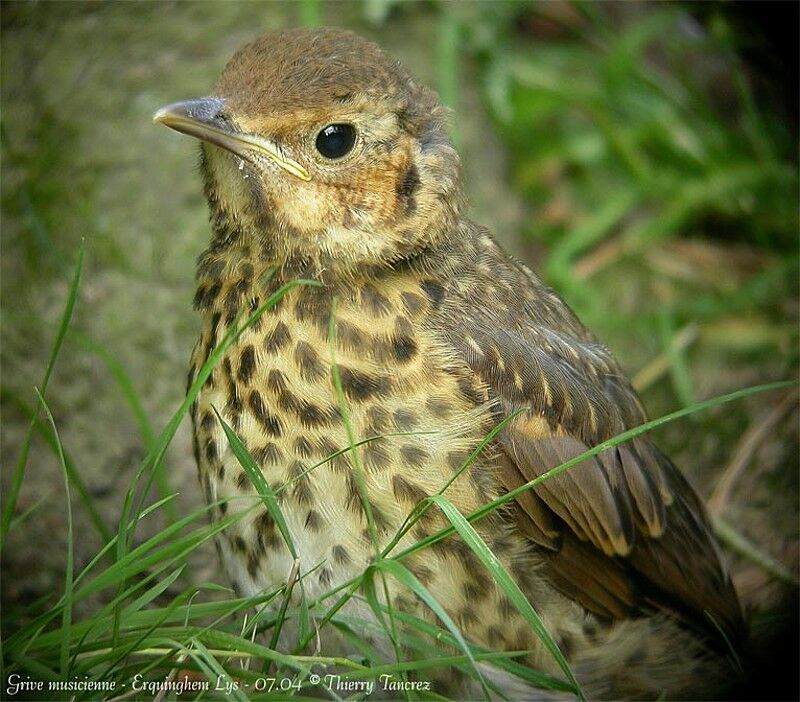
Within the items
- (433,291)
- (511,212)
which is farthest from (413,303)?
(511,212)

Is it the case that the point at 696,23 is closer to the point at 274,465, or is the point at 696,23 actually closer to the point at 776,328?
the point at 776,328

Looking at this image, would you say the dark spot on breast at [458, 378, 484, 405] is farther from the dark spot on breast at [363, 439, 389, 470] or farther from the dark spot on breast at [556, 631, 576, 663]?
the dark spot on breast at [556, 631, 576, 663]

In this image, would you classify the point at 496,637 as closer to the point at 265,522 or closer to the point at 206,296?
the point at 265,522

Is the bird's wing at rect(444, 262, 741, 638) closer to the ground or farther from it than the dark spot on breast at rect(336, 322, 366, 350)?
closer to the ground

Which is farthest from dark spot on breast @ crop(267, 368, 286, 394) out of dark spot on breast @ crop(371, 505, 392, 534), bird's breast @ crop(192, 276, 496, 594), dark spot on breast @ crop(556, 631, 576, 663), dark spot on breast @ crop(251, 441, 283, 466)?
dark spot on breast @ crop(556, 631, 576, 663)

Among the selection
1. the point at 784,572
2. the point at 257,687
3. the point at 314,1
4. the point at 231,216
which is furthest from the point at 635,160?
the point at 257,687
